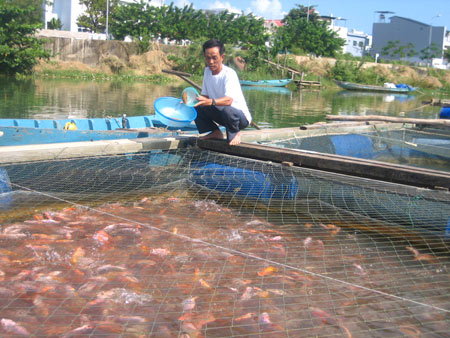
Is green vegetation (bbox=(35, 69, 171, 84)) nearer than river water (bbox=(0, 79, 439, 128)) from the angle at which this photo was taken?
No

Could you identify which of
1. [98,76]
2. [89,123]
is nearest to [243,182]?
[89,123]

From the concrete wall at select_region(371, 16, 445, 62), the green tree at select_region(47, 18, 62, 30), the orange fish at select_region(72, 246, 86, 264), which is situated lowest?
the orange fish at select_region(72, 246, 86, 264)

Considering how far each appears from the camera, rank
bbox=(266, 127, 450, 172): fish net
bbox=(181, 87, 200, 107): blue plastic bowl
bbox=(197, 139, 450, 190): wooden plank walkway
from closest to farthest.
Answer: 1. bbox=(197, 139, 450, 190): wooden plank walkway
2. bbox=(181, 87, 200, 107): blue plastic bowl
3. bbox=(266, 127, 450, 172): fish net

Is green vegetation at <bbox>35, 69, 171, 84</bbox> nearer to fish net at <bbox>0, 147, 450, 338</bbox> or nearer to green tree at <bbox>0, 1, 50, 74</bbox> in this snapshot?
green tree at <bbox>0, 1, 50, 74</bbox>

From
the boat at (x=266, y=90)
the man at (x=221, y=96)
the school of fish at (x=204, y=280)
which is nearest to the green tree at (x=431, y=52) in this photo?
the boat at (x=266, y=90)

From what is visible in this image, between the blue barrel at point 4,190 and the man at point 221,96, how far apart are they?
216 centimetres

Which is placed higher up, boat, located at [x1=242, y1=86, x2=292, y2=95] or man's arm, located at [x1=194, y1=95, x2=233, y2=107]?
boat, located at [x1=242, y1=86, x2=292, y2=95]

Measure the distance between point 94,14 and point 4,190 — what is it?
4526 centimetres

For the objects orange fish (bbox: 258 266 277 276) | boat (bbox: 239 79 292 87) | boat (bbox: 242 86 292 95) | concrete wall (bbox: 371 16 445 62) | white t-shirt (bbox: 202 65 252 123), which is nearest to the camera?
orange fish (bbox: 258 266 277 276)

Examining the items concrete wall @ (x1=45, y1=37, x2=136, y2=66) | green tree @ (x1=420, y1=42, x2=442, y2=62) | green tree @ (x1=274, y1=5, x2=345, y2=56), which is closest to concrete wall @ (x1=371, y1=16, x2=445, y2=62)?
green tree @ (x1=420, y1=42, x2=442, y2=62)

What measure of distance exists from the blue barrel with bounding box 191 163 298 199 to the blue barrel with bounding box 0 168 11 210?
2.07 m

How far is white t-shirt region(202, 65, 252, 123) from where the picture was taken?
17.4ft

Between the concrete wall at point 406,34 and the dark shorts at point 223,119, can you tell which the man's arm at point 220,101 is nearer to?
the dark shorts at point 223,119

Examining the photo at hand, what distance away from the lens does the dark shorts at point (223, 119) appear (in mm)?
5391
